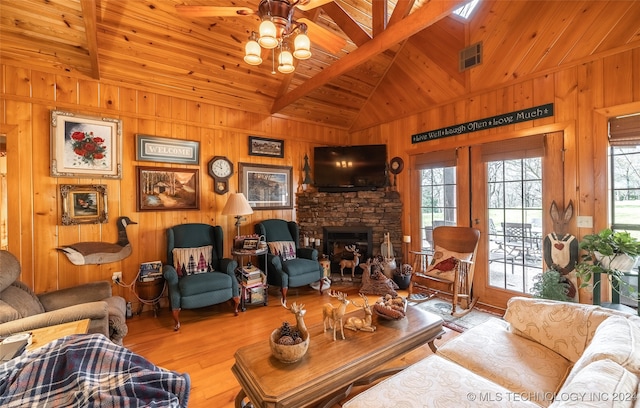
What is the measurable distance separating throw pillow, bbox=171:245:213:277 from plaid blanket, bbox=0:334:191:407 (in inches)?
90.6

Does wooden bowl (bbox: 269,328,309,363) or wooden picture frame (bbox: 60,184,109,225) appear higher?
wooden picture frame (bbox: 60,184,109,225)

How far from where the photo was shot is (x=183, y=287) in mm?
2859

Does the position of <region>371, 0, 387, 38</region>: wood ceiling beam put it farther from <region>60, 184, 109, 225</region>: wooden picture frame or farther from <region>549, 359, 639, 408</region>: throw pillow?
<region>60, 184, 109, 225</region>: wooden picture frame

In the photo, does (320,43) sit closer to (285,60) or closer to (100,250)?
(285,60)

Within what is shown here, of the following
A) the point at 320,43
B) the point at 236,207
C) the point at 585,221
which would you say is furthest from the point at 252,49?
the point at 585,221

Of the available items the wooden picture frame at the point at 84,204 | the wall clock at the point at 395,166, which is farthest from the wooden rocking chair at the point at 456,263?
the wooden picture frame at the point at 84,204

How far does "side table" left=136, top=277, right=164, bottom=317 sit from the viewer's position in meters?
3.24

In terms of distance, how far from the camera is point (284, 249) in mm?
3965

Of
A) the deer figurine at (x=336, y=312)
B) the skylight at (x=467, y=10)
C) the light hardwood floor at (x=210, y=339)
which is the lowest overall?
the light hardwood floor at (x=210, y=339)

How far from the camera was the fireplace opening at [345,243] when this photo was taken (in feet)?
14.6

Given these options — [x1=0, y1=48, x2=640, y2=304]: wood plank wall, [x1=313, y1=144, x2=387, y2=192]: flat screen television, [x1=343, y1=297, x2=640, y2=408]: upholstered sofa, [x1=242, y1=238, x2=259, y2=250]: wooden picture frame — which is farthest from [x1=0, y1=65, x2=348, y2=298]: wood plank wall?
[x1=343, y1=297, x2=640, y2=408]: upholstered sofa

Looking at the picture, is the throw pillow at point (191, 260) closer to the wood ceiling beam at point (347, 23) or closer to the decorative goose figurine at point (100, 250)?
the decorative goose figurine at point (100, 250)

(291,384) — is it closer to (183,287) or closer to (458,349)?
(458,349)

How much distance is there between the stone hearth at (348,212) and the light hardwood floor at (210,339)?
3.74ft
